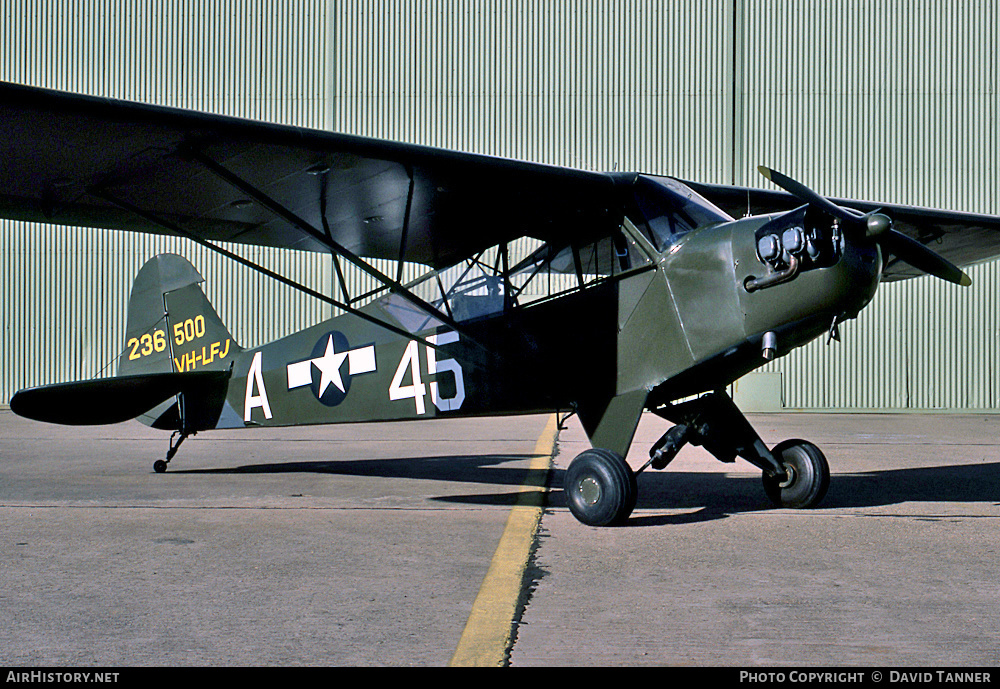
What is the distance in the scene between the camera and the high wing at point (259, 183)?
16.4 feet

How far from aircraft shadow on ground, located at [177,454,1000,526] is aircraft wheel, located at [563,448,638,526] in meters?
0.25

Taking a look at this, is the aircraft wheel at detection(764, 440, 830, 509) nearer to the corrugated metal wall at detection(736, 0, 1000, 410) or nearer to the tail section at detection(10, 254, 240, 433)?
the tail section at detection(10, 254, 240, 433)

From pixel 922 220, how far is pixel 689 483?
3051mm

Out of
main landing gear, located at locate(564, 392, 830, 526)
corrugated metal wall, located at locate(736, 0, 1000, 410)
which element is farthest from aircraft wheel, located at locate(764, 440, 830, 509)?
corrugated metal wall, located at locate(736, 0, 1000, 410)

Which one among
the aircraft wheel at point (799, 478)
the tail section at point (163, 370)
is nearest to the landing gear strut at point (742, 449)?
Result: the aircraft wheel at point (799, 478)

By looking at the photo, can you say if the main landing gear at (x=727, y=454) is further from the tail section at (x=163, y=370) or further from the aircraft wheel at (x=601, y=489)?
the tail section at (x=163, y=370)

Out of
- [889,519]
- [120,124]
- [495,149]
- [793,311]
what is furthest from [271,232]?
[495,149]

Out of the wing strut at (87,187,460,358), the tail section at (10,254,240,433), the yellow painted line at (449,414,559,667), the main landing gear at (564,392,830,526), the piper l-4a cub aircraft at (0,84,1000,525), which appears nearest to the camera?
the yellow painted line at (449,414,559,667)

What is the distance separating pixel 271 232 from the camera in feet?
24.5

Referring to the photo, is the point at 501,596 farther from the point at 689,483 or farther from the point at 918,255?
the point at 689,483

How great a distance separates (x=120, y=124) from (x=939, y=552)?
4.89 m

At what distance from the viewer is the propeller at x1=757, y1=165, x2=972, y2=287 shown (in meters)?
4.89

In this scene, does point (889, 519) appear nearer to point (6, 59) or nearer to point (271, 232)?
point (271, 232)

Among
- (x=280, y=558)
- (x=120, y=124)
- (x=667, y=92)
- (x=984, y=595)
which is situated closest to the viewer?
(x=984, y=595)
